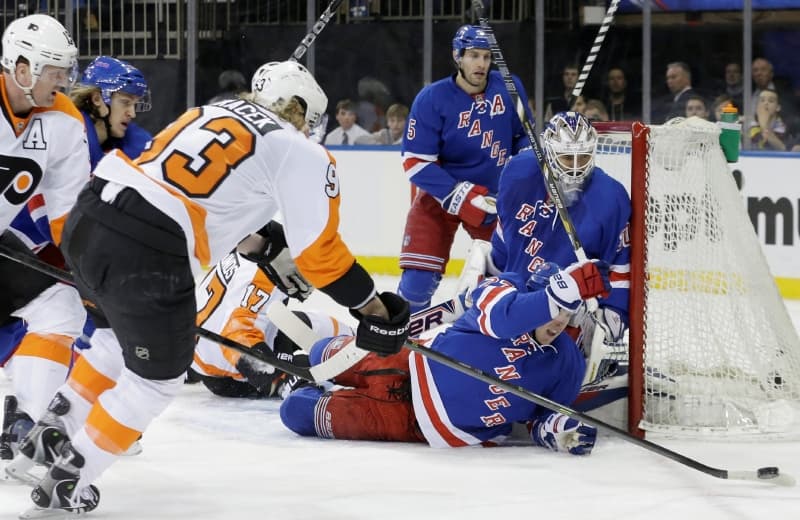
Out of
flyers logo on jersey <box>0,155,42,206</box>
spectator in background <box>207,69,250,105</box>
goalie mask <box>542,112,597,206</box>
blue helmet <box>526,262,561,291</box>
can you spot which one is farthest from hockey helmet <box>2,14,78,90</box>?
spectator in background <box>207,69,250,105</box>

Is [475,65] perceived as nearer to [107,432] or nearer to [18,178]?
[18,178]

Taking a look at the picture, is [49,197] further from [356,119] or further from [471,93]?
[356,119]

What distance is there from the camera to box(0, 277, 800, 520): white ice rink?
2.73 m

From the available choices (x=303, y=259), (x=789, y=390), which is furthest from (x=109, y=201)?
(x=789, y=390)

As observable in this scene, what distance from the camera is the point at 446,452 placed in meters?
3.24

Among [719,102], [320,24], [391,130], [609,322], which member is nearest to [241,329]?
[609,322]

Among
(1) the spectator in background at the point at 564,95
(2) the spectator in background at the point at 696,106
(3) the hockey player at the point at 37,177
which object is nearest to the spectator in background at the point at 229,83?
(1) the spectator in background at the point at 564,95

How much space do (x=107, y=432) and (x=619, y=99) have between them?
474 centimetres

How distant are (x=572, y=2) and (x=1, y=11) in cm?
304

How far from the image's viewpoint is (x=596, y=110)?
6.86 metres

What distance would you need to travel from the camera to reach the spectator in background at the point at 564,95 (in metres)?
6.89

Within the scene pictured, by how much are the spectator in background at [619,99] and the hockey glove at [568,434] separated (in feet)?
12.5

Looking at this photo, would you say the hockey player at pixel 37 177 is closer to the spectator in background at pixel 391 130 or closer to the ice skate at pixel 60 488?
the ice skate at pixel 60 488

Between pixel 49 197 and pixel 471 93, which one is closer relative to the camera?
pixel 49 197
